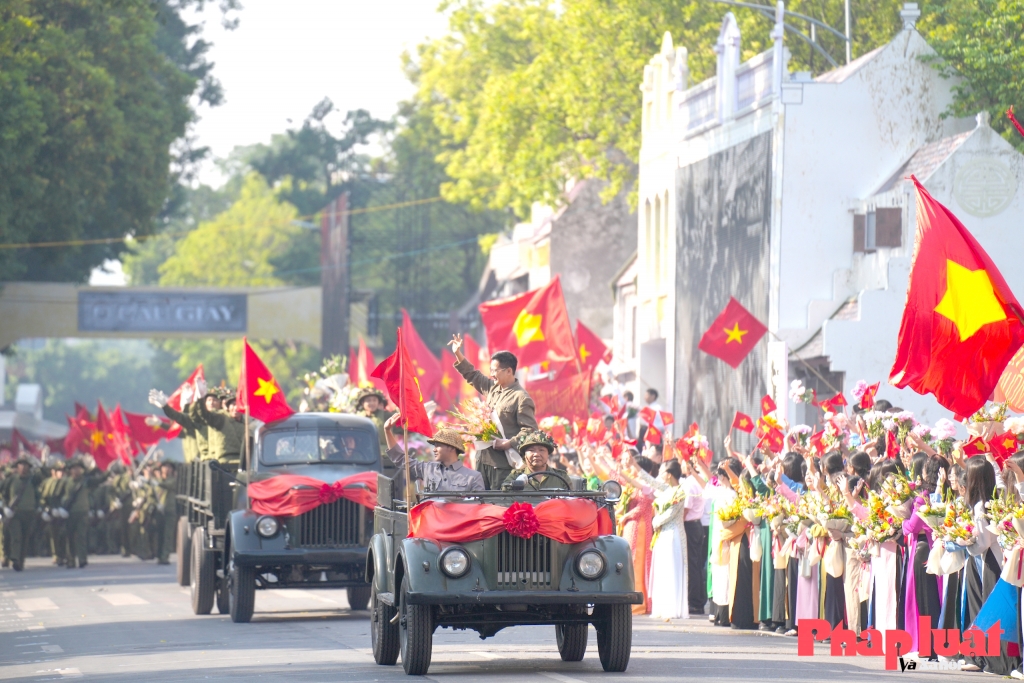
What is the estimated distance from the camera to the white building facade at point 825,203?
3047 centimetres

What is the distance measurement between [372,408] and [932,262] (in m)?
10.4

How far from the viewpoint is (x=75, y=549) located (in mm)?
35719

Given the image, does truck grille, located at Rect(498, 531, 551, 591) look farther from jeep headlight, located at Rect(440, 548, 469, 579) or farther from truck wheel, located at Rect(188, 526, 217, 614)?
truck wheel, located at Rect(188, 526, 217, 614)

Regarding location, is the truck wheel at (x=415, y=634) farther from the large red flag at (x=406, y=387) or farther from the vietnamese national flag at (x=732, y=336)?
the vietnamese national flag at (x=732, y=336)

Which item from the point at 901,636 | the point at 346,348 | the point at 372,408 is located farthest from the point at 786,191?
the point at 346,348

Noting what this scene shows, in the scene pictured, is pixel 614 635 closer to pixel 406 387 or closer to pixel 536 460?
pixel 536 460

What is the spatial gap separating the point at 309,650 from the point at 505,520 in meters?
3.78

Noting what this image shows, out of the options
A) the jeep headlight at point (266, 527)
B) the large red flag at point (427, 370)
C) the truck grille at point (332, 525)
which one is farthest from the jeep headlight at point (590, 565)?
the large red flag at point (427, 370)

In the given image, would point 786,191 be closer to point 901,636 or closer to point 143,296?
point 901,636

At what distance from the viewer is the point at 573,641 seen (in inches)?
580

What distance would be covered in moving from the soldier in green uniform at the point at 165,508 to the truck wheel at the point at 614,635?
24.1 meters

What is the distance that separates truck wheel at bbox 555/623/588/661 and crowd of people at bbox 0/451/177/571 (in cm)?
2238

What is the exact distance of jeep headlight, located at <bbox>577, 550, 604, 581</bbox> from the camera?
13445mm

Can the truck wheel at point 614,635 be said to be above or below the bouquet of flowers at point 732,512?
below
